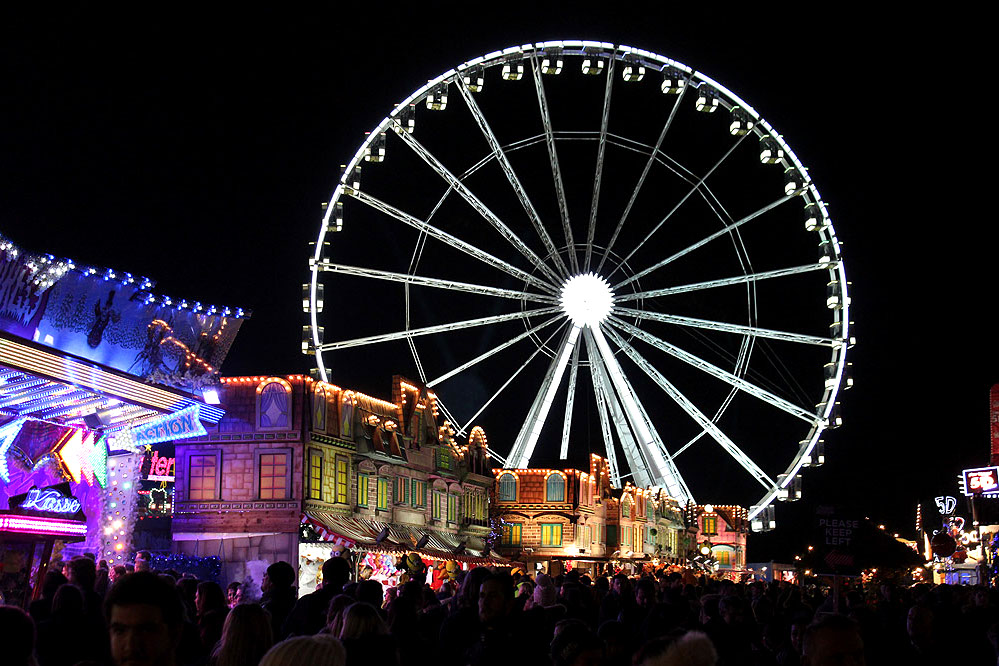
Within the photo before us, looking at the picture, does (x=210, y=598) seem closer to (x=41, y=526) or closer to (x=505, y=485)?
(x=41, y=526)

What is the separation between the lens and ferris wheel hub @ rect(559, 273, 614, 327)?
31.8 m

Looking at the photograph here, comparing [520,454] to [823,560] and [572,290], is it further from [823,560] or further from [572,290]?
[823,560]

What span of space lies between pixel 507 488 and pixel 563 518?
274cm

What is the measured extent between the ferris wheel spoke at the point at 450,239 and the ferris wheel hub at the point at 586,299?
483 millimetres

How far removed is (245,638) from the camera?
19.1 feet

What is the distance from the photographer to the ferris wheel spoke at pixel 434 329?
29625 mm

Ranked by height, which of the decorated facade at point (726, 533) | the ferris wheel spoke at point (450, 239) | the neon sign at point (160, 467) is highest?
the ferris wheel spoke at point (450, 239)

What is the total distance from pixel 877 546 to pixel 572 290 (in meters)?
17.6

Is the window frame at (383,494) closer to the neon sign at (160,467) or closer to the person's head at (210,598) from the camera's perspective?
the neon sign at (160,467)

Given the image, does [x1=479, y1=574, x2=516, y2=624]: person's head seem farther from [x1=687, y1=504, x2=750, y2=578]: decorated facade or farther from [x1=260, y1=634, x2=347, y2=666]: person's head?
[x1=687, y1=504, x2=750, y2=578]: decorated facade

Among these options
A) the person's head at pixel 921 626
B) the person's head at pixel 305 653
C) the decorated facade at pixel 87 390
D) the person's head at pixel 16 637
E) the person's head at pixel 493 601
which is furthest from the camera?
the decorated facade at pixel 87 390

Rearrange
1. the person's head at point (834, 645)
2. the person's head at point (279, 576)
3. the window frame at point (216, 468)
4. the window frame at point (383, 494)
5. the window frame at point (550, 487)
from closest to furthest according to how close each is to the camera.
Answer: the person's head at point (834, 645)
the person's head at point (279, 576)
the window frame at point (216, 468)
the window frame at point (383, 494)
the window frame at point (550, 487)

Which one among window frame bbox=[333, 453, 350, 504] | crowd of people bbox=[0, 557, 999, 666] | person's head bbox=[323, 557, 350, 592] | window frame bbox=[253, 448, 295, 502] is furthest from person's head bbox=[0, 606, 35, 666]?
window frame bbox=[333, 453, 350, 504]

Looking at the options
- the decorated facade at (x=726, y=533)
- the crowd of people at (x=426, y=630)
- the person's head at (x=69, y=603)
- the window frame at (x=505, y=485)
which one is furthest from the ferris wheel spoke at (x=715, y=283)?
the decorated facade at (x=726, y=533)
